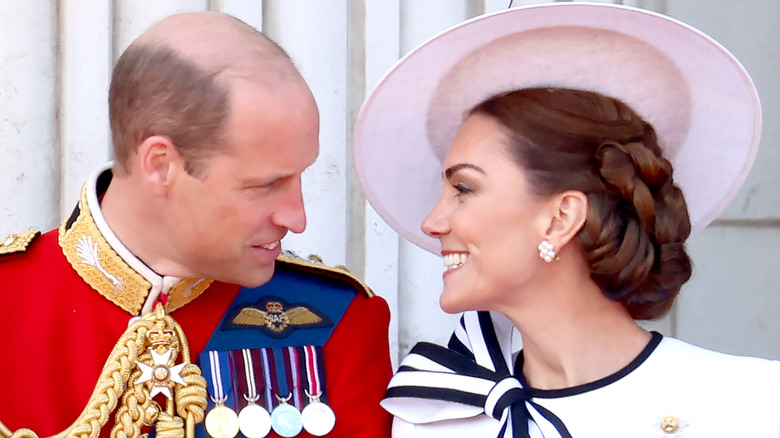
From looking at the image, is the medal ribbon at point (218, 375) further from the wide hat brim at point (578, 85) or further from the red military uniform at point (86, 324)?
the wide hat brim at point (578, 85)

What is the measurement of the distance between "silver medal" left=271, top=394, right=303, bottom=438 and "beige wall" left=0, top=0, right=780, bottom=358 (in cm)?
101

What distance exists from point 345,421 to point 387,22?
1336 mm

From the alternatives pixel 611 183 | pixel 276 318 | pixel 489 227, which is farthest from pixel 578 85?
pixel 276 318

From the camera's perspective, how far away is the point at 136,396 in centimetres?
202

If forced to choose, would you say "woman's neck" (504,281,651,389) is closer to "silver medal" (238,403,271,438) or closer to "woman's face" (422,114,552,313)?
"woman's face" (422,114,552,313)

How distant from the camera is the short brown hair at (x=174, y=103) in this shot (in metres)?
2.03

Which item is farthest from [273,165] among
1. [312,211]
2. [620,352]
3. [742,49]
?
[742,49]

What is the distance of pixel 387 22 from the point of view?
316cm

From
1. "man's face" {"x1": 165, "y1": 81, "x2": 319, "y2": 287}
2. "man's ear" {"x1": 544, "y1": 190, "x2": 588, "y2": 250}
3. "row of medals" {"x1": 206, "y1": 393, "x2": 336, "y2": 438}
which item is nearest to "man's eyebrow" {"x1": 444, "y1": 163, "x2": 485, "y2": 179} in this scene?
"man's ear" {"x1": 544, "y1": 190, "x2": 588, "y2": 250}

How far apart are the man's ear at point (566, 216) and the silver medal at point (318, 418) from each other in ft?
1.56

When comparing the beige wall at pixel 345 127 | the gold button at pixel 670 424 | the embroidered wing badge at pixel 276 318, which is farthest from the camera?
the beige wall at pixel 345 127

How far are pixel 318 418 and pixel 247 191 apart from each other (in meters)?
0.40

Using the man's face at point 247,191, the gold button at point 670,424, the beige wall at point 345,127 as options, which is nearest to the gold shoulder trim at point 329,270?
the man's face at point 247,191

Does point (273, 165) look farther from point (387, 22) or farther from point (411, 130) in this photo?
point (387, 22)
